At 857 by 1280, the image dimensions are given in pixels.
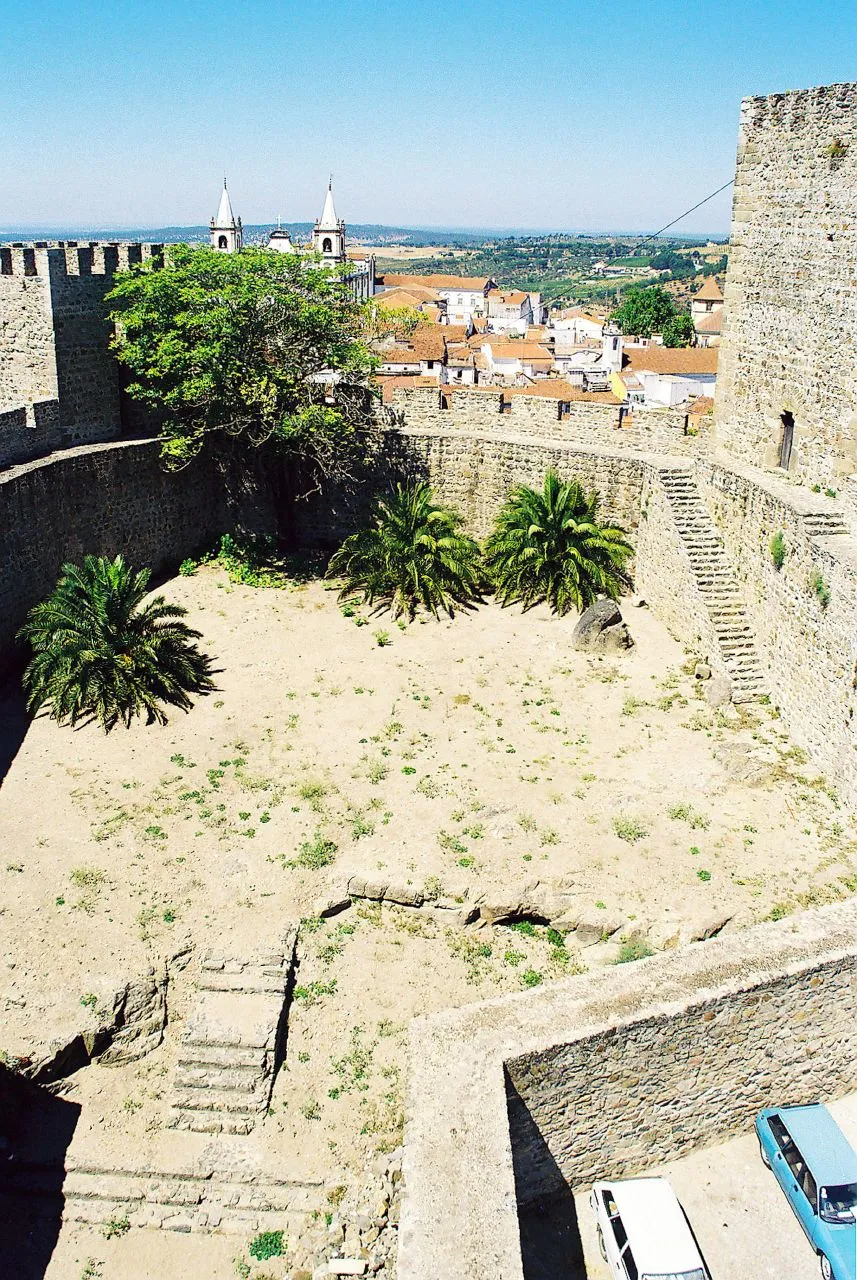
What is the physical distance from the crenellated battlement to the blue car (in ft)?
45.2

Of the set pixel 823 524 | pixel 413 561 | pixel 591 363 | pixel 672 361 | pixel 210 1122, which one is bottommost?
pixel 210 1122

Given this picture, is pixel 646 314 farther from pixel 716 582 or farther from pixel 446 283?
pixel 716 582

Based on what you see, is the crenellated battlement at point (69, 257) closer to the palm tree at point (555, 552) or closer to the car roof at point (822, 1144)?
the palm tree at point (555, 552)

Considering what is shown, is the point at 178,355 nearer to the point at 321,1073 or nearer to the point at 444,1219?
the point at 321,1073

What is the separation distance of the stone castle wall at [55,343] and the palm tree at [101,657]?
2603 millimetres

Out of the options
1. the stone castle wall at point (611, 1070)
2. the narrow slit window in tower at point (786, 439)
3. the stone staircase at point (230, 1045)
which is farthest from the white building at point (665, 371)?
the stone staircase at point (230, 1045)

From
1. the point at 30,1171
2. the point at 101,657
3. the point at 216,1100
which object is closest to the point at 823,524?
the point at 101,657

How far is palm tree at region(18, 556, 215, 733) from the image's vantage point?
12391mm

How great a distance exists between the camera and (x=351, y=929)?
941cm

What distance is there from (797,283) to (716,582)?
4186 millimetres

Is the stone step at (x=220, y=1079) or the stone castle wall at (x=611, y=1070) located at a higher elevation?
the stone castle wall at (x=611, y=1070)

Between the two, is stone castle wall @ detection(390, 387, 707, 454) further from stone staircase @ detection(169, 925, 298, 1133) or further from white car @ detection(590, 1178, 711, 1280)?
white car @ detection(590, 1178, 711, 1280)

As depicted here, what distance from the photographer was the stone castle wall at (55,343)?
47.2ft

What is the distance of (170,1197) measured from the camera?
722 centimetres
